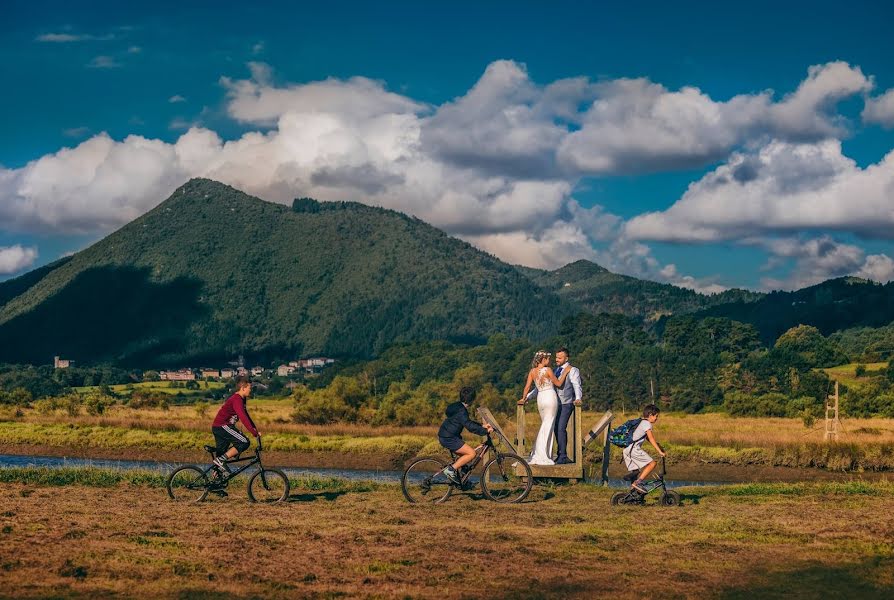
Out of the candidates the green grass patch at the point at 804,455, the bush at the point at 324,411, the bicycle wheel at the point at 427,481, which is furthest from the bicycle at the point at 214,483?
the bush at the point at 324,411

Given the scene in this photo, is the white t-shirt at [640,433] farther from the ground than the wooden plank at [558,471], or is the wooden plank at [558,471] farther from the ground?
the white t-shirt at [640,433]

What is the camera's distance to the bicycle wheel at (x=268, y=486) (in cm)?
1812

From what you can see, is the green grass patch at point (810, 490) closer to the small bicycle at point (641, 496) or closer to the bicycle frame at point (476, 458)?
the small bicycle at point (641, 496)

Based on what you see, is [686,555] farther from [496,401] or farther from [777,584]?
[496,401]

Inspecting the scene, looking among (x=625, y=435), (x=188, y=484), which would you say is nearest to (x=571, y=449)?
(x=625, y=435)

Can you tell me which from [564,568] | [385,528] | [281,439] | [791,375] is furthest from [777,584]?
[791,375]

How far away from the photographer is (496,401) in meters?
91.2

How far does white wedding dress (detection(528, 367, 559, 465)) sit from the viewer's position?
2000 cm

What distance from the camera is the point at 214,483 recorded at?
18.3 m

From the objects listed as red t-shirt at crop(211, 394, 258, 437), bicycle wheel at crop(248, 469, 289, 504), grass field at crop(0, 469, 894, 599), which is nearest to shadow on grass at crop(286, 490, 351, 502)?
grass field at crop(0, 469, 894, 599)

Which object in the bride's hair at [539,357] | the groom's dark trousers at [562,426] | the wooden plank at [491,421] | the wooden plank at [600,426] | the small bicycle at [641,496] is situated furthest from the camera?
the wooden plank at [600,426]

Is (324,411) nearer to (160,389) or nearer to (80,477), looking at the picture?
(80,477)

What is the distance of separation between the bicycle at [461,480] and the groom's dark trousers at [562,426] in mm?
2047

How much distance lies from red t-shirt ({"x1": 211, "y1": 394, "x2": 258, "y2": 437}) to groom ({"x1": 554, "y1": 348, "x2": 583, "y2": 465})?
283 inches
